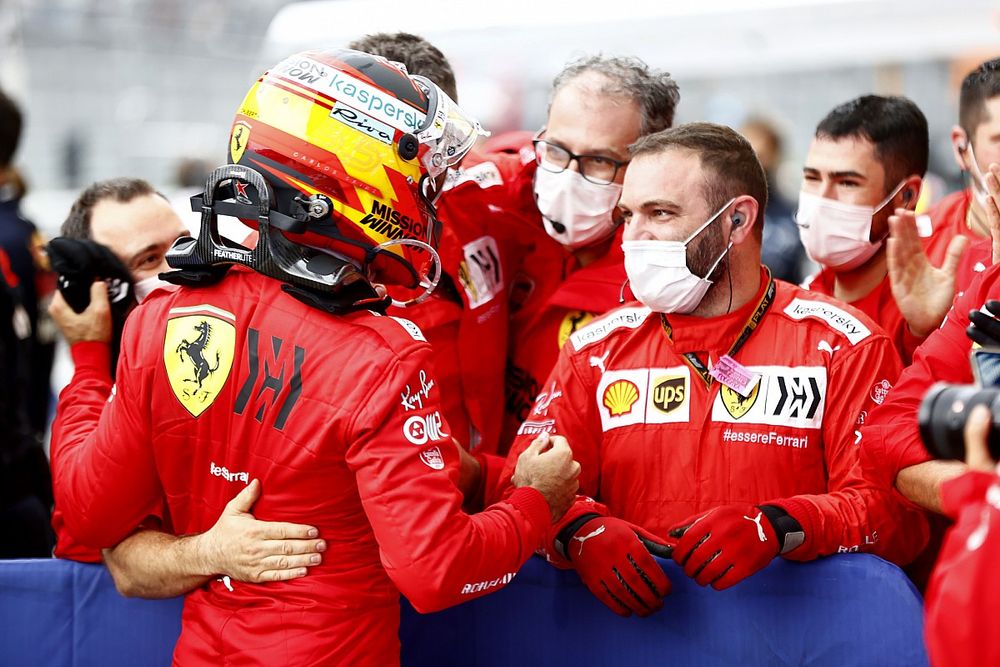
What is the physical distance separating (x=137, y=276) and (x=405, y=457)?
132 centimetres

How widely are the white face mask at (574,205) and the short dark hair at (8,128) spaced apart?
2402 millimetres

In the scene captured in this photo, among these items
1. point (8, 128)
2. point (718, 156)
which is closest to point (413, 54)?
point (718, 156)

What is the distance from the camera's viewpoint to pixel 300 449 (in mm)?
2092

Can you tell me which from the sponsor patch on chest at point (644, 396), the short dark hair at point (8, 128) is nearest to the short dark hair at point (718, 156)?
the sponsor patch on chest at point (644, 396)

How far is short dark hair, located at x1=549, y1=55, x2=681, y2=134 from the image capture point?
3283mm

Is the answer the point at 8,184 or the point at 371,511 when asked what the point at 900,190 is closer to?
the point at 371,511

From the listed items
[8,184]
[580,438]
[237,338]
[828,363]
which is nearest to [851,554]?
[828,363]

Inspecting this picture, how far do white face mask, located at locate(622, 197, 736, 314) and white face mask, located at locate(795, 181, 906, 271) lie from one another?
72 centimetres

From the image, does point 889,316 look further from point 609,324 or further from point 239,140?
point 239,140

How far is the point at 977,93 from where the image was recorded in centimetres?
321

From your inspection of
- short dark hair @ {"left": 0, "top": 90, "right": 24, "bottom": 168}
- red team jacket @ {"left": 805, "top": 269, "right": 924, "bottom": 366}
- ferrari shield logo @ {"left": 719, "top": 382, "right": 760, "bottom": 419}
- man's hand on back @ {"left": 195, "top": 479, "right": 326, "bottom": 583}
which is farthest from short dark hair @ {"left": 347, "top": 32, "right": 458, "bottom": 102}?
short dark hair @ {"left": 0, "top": 90, "right": 24, "bottom": 168}

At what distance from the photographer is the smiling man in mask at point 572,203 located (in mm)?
3203

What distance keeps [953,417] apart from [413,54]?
2241 millimetres

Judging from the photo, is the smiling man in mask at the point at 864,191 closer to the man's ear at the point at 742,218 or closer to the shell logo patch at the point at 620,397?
the man's ear at the point at 742,218
